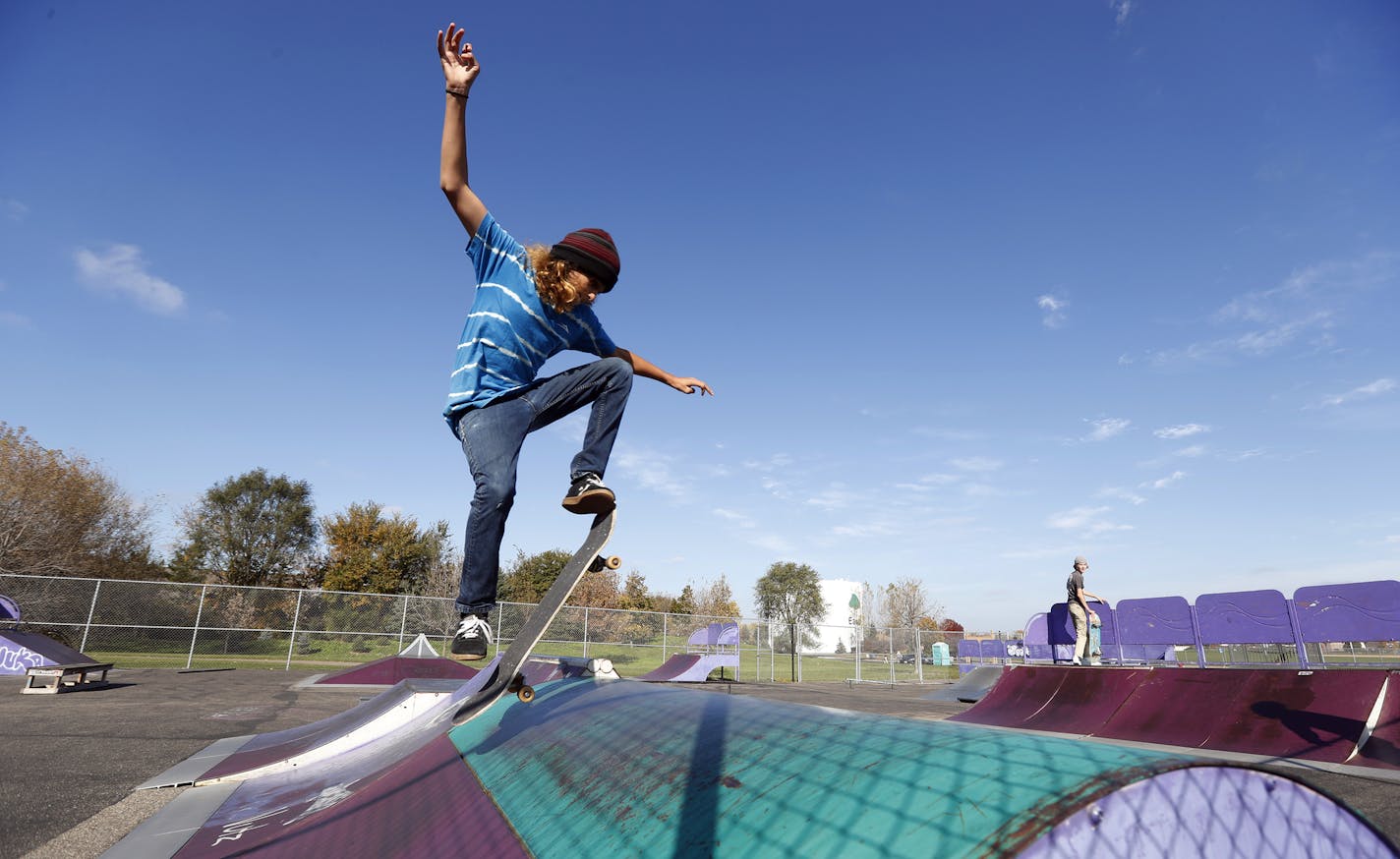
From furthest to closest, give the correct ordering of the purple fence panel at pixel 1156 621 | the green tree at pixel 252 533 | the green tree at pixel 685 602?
the green tree at pixel 685 602, the green tree at pixel 252 533, the purple fence panel at pixel 1156 621

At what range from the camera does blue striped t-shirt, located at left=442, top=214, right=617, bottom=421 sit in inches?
101

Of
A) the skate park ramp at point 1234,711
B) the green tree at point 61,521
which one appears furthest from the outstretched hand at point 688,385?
the green tree at point 61,521

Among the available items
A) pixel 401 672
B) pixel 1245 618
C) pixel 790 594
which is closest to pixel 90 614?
pixel 401 672

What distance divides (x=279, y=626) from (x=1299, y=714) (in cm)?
2344

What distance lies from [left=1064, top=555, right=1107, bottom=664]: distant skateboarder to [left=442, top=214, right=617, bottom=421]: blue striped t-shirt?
37.3 feet

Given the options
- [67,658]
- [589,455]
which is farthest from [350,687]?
[589,455]

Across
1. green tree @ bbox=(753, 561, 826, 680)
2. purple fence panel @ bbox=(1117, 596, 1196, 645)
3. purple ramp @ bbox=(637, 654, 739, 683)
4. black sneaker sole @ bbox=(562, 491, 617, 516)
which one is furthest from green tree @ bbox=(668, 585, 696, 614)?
black sneaker sole @ bbox=(562, 491, 617, 516)

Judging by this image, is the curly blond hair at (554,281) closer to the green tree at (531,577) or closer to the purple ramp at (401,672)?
the purple ramp at (401,672)

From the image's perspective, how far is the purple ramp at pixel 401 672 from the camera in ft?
37.1

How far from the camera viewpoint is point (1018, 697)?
374 inches

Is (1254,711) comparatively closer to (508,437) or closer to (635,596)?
(508,437)

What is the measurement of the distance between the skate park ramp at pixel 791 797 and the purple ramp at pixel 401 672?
359 inches

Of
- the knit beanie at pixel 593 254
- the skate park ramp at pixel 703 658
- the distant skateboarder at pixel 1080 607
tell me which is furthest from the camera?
the skate park ramp at pixel 703 658

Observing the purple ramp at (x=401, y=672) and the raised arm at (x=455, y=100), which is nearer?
Answer: the raised arm at (x=455, y=100)
